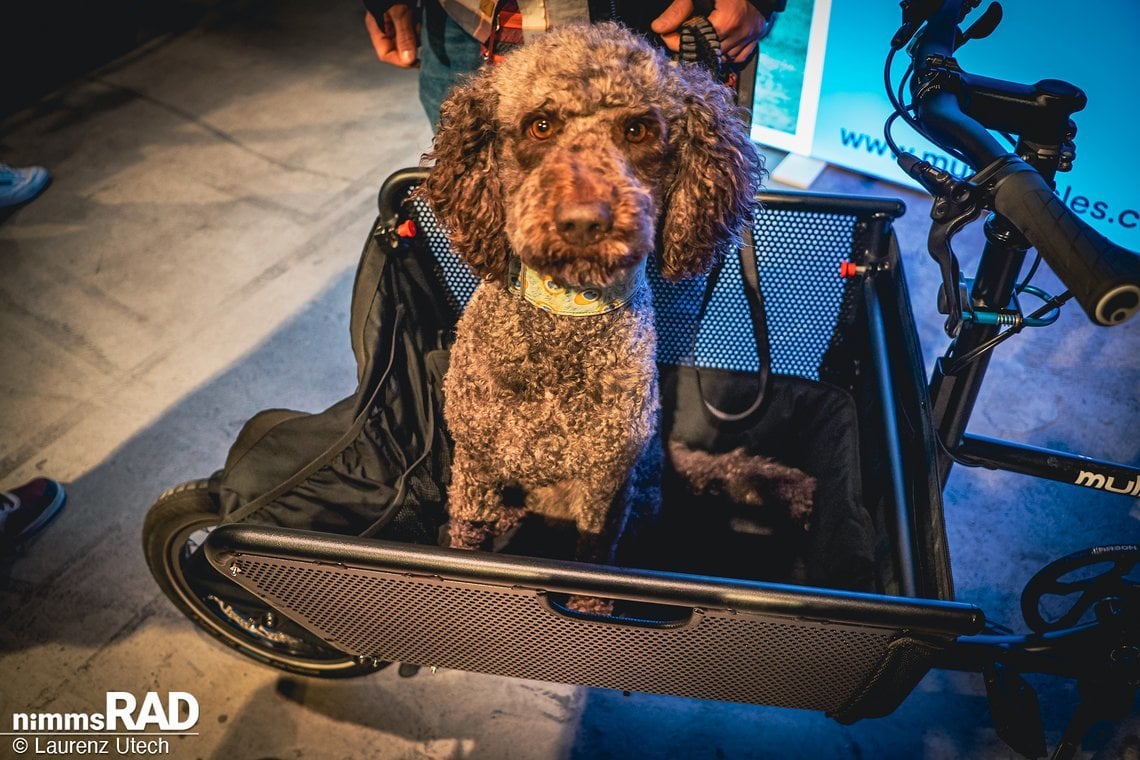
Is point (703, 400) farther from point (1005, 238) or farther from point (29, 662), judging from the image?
point (29, 662)

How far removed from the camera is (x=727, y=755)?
5.00ft

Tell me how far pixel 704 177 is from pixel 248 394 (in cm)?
170

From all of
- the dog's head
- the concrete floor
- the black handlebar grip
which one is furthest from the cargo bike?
the dog's head

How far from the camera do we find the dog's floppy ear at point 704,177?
1.14 m

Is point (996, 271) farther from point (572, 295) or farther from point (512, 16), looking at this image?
point (512, 16)

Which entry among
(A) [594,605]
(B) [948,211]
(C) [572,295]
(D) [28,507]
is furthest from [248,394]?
(B) [948,211]

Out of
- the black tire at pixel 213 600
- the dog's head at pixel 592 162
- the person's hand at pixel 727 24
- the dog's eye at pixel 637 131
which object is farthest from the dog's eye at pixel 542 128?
the black tire at pixel 213 600

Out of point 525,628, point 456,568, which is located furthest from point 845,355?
point 456,568

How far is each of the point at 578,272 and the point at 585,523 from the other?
1.95 feet

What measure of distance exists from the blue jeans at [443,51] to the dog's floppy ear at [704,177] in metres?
0.57

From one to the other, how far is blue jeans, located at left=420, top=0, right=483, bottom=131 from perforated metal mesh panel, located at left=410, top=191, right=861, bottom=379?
317 millimetres

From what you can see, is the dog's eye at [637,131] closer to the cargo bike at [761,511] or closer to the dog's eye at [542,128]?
the dog's eye at [542,128]

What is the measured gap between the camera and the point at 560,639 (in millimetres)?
1057

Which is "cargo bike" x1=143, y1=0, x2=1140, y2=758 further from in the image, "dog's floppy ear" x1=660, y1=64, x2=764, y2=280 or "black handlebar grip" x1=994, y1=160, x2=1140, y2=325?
"dog's floppy ear" x1=660, y1=64, x2=764, y2=280
